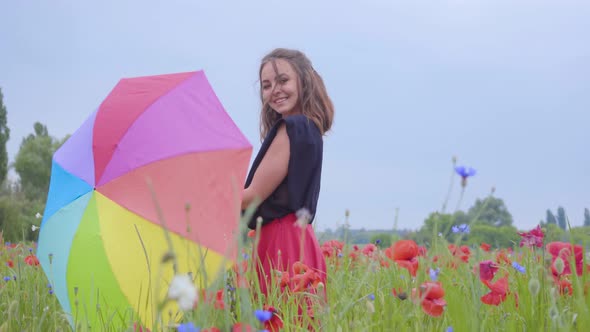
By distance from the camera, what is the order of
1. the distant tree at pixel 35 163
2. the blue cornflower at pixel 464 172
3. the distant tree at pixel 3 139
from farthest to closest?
the distant tree at pixel 35 163 → the distant tree at pixel 3 139 → the blue cornflower at pixel 464 172

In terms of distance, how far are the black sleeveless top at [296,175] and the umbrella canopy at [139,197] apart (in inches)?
15.7

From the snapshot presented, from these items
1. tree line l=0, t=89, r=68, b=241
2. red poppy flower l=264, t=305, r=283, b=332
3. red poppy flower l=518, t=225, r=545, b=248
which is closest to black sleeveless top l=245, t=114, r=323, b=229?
red poppy flower l=518, t=225, r=545, b=248

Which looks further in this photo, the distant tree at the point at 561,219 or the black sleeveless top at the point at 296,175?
the black sleeveless top at the point at 296,175

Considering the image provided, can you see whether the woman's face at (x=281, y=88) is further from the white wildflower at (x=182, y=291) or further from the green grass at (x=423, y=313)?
the white wildflower at (x=182, y=291)

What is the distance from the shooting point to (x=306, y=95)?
3441mm

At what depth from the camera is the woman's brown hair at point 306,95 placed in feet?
11.1

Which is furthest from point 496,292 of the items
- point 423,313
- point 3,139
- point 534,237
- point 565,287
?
point 3,139

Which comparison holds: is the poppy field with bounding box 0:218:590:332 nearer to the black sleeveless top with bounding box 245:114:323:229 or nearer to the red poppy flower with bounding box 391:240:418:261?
the red poppy flower with bounding box 391:240:418:261

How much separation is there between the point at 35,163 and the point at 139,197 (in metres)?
38.4

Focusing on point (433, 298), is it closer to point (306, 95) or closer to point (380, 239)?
point (306, 95)

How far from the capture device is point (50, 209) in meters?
2.74

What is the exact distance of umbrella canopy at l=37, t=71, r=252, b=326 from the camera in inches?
92.0

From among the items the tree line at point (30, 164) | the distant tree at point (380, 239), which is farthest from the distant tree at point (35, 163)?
the distant tree at point (380, 239)

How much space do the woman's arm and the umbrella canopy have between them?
0.30m
